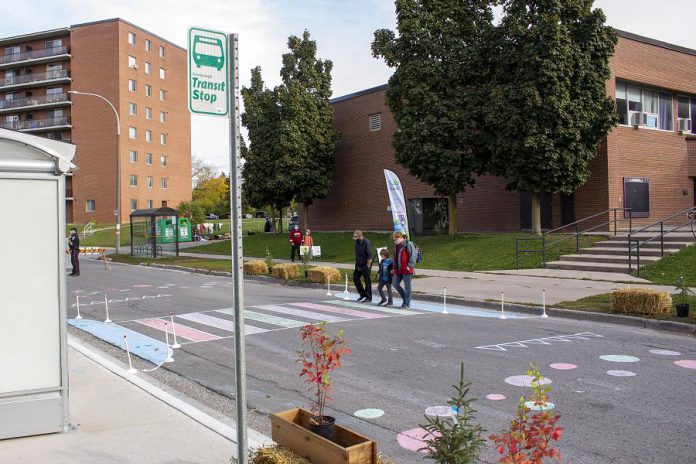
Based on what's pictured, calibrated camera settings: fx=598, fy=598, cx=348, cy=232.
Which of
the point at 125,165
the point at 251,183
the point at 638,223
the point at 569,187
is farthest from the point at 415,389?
the point at 125,165

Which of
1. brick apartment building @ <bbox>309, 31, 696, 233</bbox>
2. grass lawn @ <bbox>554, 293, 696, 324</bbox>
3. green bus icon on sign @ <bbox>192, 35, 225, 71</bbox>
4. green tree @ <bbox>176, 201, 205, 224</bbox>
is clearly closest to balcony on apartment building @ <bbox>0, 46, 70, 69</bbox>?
green tree @ <bbox>176, 201, 205, 224</bbox>

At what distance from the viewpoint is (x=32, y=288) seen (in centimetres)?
509

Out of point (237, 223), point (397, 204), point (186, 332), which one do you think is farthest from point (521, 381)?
point (397, 204)

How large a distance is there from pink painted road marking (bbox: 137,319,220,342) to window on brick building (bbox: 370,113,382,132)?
87.7 feet

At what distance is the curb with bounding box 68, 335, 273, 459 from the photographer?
5.12m

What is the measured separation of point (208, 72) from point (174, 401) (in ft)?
13.3

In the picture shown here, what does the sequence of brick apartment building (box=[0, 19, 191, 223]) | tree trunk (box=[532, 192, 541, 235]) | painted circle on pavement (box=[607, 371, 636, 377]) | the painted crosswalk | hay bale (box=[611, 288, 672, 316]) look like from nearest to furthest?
painted circle on pavement (box=[607, 371, 636, 377]), the painted crosswalk, hay bale (box=[611, 288, 672, 316]), tree trunk (box=[532, 192, 541, 235]), brick apartment building (box=[0, 19, 191, 223])

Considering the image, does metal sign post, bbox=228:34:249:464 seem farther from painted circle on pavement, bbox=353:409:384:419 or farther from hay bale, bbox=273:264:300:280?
hay bale, bbox=273:264:300:280

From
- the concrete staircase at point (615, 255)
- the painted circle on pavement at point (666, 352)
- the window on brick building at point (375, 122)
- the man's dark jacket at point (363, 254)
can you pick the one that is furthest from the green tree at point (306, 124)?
the painted circle on pavement at point (666, 352)

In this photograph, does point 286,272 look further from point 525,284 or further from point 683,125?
point 683,125

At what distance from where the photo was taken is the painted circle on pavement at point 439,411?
5.88 m

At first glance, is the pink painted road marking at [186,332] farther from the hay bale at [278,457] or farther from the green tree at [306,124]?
the green tree at [306,124]

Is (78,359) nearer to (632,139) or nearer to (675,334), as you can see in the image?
(675,334)

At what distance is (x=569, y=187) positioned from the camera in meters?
23.7
